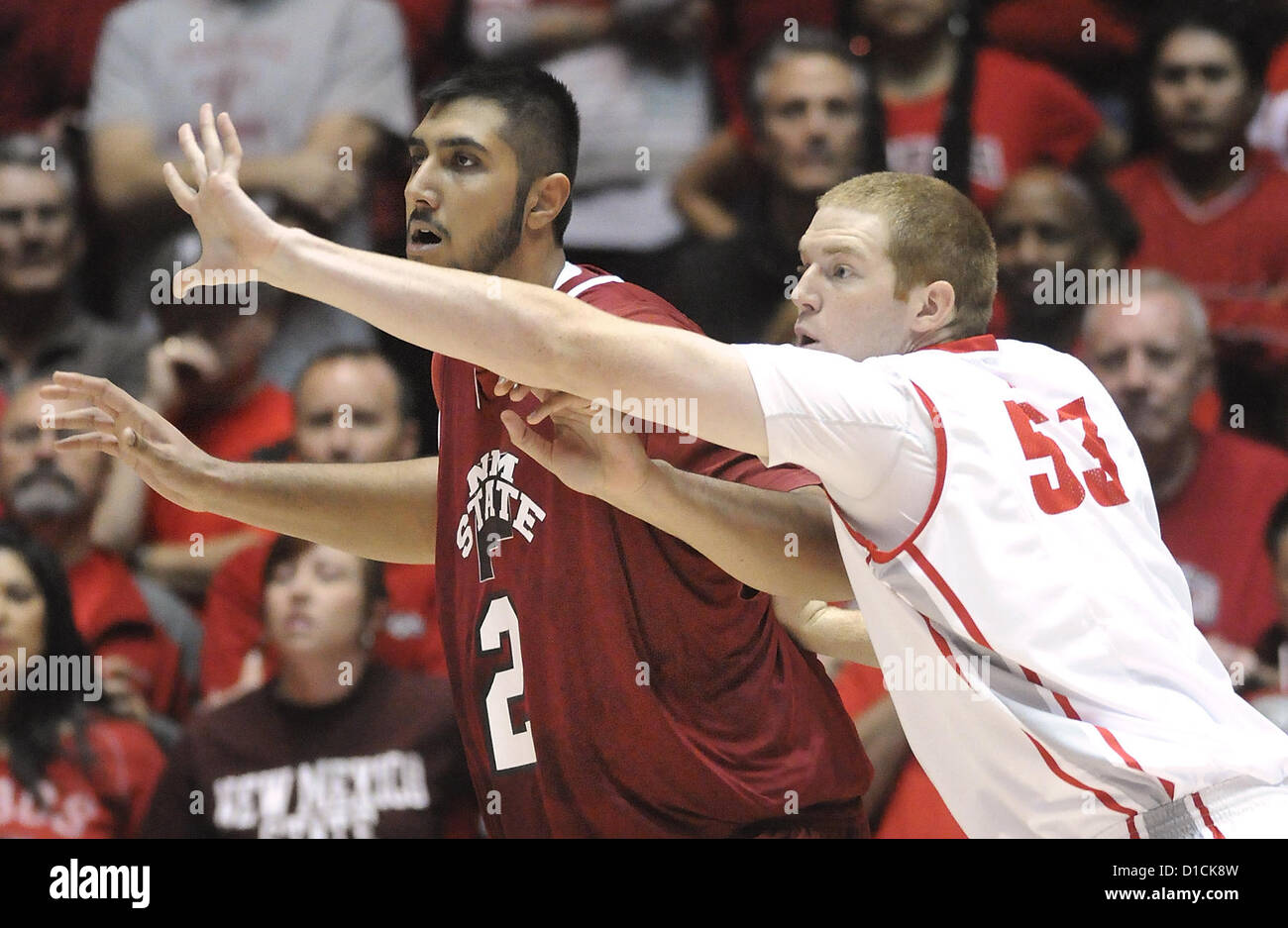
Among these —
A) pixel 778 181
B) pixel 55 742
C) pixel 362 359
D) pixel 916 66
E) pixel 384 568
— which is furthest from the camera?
pixel 916 66

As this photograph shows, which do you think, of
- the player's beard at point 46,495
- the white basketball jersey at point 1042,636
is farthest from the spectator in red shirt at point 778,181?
the white basketball jersey at point 1042,636

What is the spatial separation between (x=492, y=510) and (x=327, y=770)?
185cm

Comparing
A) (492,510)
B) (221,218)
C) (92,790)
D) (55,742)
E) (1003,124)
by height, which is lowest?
(92,790)

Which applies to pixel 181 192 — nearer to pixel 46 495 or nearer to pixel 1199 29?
pixel 46 495

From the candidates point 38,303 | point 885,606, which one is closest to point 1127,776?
point 885,606

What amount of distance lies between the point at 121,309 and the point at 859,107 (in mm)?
2582

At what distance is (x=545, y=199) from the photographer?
3.12 meters

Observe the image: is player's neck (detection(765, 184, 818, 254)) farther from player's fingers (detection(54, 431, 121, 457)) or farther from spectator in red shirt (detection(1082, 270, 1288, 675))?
player's fingers (detection(54, 431, 121, 457))

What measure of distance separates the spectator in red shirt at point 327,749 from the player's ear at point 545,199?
1.87 metres

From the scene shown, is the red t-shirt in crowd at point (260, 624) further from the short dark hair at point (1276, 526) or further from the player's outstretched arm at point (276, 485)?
the short dark hair at point (1276, 526)

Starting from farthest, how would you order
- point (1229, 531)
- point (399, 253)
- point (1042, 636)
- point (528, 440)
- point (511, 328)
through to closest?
point (399, 253) → point (1229, 531) → point (528, 440) → point (1042, 636) → point (511, 328)

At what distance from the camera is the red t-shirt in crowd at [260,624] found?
15.3 feet

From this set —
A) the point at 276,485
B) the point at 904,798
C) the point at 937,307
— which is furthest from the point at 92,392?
the point at 904,798

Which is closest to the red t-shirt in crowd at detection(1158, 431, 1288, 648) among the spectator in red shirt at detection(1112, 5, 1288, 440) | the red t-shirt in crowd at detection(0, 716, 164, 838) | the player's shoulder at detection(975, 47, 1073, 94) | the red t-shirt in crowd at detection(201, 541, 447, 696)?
the spectator in red shirt at detection(1112, 5, 1288, 440)
